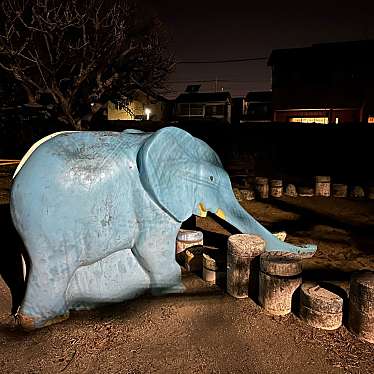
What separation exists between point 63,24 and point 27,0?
1.67m

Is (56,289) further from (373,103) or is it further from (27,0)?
(373,103)

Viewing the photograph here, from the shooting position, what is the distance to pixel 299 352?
2607 millimetres

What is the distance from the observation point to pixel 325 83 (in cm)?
1958

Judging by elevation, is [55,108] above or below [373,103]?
below

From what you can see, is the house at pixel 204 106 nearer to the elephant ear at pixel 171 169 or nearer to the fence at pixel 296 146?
the fence at pixel 296 146

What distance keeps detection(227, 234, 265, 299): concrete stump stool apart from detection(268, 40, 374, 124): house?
18.2 metres

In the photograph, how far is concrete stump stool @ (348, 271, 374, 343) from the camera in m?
2.63

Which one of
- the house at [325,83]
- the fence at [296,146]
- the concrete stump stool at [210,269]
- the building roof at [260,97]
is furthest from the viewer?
the building roof at [260,97]

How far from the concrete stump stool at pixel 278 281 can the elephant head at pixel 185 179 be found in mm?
551

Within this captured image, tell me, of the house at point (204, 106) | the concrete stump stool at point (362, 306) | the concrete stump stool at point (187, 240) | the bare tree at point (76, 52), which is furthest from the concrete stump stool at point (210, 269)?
the house at point (204, 106)

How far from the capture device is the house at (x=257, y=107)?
29.3 meters

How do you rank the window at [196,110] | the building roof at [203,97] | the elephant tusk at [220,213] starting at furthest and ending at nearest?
the window at [196,110], the building roof at [203,97], the elephant tusk at [220,213]

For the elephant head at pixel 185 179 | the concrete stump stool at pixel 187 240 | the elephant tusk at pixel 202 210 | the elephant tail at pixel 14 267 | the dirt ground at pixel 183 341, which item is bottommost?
the dirt ground at pixel 183 341

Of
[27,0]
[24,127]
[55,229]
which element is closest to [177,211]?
[55,229]
